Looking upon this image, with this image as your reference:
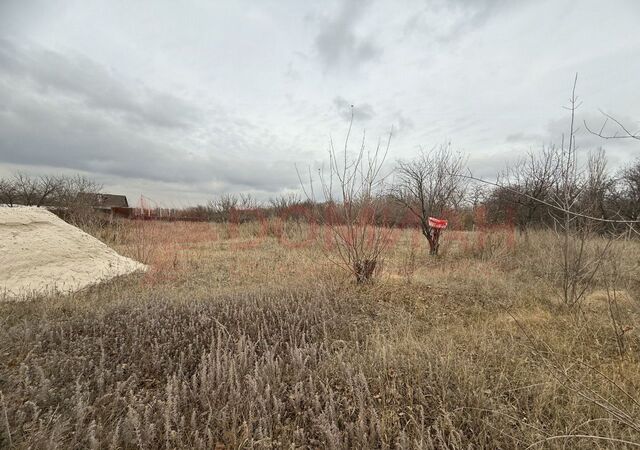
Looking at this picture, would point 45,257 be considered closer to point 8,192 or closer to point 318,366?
point 318,366

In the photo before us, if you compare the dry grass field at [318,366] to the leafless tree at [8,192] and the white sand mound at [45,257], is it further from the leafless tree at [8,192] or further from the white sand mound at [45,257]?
the leafless tree at [8,192]

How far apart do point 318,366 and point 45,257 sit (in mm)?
5775

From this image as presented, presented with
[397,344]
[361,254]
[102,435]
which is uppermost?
[361,254]

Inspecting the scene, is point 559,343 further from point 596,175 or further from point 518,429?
point 596,175

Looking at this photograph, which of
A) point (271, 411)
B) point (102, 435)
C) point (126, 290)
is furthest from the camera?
point (126, 290)

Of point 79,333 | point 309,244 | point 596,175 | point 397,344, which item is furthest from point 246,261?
point 596,175

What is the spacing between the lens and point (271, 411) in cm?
230

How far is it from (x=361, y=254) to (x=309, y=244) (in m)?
5.98

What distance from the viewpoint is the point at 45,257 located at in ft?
18.7

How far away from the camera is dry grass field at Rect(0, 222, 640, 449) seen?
2084mm

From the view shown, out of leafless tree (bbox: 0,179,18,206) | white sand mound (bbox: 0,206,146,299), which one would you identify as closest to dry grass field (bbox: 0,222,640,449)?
white sand mound (bbox: 0,206,146,299)

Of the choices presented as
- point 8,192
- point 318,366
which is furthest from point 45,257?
point 8,192

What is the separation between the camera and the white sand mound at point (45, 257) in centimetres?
520

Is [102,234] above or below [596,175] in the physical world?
below
